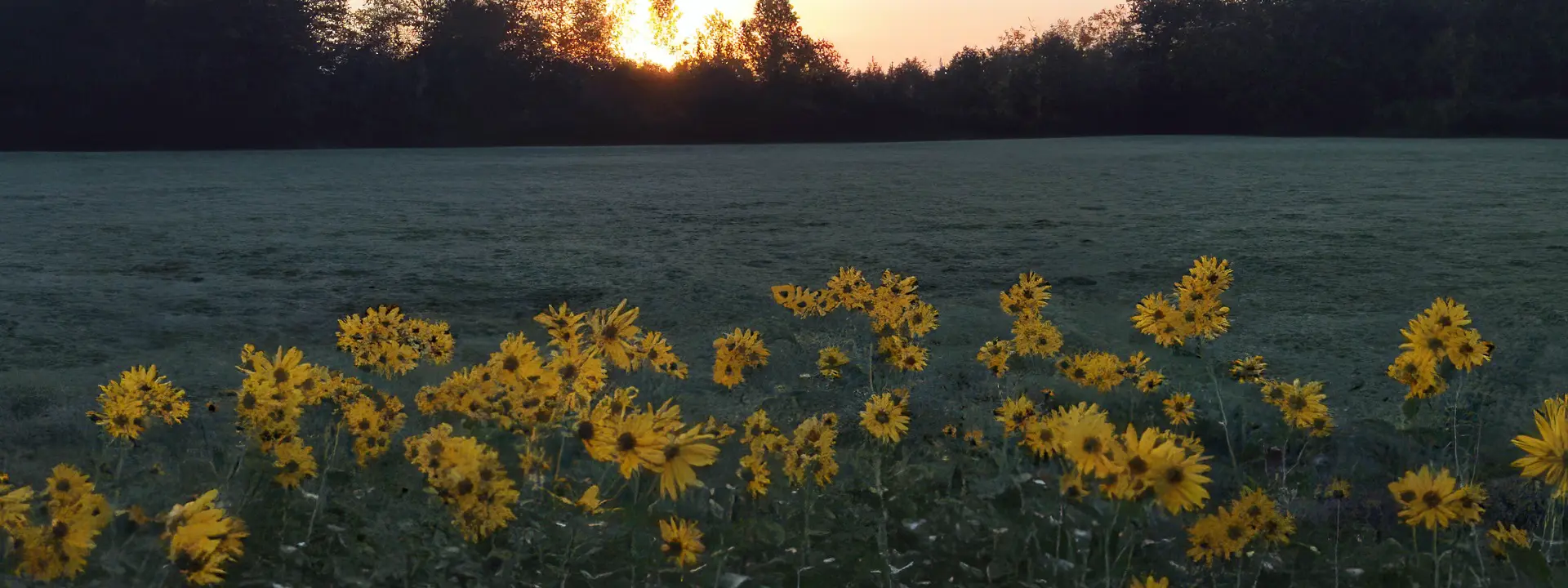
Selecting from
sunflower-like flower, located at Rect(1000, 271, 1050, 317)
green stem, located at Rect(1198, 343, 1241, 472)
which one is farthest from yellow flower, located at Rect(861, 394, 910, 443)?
sunflower-like flower, located at Rect(1000, 271, 1050, 317)

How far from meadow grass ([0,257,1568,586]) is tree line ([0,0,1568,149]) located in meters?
21.4

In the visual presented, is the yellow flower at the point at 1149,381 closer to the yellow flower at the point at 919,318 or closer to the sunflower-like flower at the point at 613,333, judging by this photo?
the yellow flower at the point at 919,318

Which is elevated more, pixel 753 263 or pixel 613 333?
pixel 613 333

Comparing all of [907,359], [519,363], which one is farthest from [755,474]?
[907,359]

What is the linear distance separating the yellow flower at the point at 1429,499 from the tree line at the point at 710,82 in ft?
73.1

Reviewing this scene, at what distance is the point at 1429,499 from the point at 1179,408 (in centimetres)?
79

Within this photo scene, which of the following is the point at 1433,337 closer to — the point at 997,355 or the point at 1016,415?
the point at 1016,415

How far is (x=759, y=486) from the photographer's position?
1.74m

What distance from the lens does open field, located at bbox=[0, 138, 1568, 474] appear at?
351 cm

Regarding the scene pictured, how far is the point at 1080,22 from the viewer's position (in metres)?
42.1

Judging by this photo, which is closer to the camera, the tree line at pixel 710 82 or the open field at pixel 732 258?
the open field at pixel 732 258

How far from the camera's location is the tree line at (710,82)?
22.6 meters

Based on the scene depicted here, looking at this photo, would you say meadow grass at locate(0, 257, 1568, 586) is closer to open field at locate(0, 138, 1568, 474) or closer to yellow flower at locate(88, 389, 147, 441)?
yellow flower at locate(88, 389, 147, 441)

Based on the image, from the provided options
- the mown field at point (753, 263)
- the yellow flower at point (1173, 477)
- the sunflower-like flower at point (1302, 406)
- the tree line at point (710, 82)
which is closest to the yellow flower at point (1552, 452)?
the yellow flower at point (1173, 477)
